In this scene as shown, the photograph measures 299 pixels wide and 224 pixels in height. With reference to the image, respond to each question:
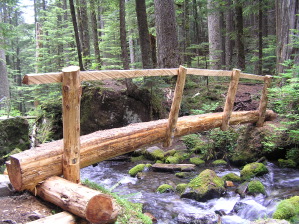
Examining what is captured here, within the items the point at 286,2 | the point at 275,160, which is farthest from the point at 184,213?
the point at 286,2

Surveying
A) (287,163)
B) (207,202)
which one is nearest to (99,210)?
(207,202)

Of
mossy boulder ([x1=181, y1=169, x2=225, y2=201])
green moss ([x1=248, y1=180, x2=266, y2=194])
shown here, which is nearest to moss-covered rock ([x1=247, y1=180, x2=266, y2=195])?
green moss ([x1=248, y1=180, x2=266, y2=194])

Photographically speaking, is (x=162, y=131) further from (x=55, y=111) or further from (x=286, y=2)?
(x=286, y=2)

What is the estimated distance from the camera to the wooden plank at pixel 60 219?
297 centimetres

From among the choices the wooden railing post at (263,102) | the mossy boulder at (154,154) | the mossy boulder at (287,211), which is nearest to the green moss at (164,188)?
the mossy boulder at (154,154)

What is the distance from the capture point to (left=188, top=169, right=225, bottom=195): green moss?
6.09 meters

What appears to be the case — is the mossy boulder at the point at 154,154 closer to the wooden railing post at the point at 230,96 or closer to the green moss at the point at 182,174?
the green moss at the point at 182,174

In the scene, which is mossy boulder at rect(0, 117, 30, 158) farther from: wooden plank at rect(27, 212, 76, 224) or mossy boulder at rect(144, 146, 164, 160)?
wooden plank at rect(27, 212, 76, 224)

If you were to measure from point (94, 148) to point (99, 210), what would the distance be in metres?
1.69

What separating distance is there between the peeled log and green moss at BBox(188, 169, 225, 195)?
333cm

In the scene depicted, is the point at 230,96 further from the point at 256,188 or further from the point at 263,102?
the point at 256,188

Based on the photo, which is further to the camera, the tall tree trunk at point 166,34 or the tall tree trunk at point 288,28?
the tall tree trunk at point 166,34

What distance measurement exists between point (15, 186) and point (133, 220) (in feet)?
5.82

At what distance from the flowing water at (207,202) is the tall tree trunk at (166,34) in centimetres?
559
